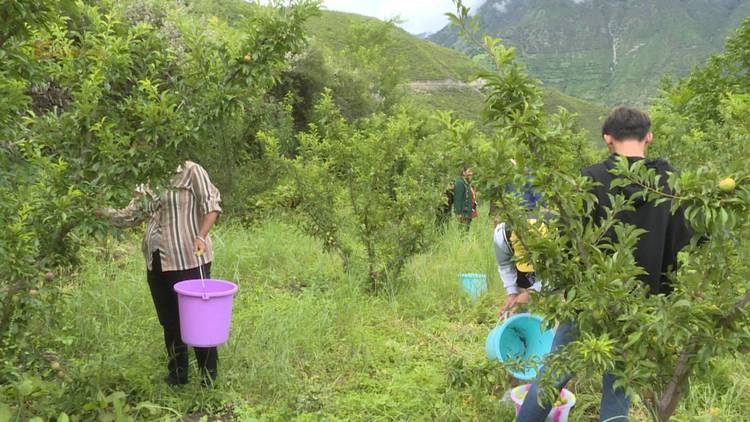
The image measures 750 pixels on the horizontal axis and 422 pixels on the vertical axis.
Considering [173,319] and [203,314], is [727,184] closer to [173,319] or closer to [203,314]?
[203,314]

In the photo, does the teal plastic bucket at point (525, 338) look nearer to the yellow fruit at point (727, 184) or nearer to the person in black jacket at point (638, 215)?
the person in black jacket at point (638, 215)

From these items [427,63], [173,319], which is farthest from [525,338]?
[427,63]

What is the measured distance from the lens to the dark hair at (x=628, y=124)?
2170 millimetres

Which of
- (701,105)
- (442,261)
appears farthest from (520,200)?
(701,105)

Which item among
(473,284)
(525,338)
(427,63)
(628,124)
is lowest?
(473,284)

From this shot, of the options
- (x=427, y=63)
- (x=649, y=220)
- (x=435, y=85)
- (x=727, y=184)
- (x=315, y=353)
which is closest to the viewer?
(x=727, y=184)

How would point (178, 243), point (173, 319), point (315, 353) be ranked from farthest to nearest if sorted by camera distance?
point (315, 353)
point (173, 319)
point (178, 243)

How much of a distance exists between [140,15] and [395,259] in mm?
7310

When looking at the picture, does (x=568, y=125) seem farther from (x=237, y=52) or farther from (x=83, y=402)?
(x=83, y=402)

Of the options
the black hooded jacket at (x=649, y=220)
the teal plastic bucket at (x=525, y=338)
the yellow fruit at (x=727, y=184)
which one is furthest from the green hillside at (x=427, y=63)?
the yellow fruit at (x=727, y=184)

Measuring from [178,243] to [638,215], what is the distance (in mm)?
2256

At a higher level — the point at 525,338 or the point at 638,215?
the point at 638,215

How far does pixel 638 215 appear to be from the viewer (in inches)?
84.2

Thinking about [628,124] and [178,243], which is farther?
[178,243]
